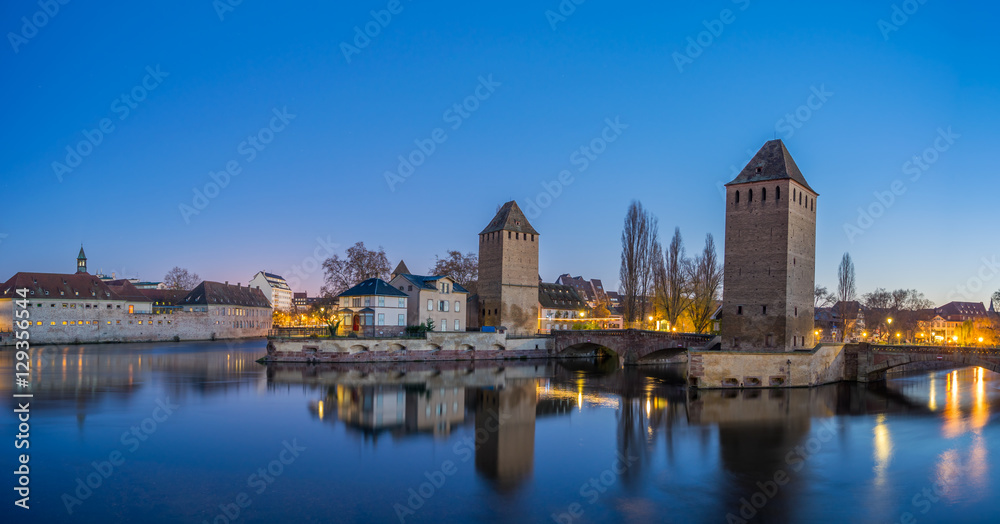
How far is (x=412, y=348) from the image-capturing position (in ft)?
137

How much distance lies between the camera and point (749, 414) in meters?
22.1

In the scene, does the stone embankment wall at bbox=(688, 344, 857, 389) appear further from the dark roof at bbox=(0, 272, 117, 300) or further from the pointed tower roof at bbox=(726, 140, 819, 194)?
the dark roof at bbox=(0, 272, 117, 300)

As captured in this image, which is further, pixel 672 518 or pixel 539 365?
pixel 539 365

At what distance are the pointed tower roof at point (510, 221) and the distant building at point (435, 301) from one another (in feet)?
18.6

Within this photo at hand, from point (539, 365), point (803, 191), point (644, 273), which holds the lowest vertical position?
point (539, 365)

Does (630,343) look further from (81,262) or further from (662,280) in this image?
(81,262)

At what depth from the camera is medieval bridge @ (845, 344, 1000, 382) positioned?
26562mm

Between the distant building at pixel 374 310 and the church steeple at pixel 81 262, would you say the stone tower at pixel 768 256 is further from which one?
the church steeple at pixel 81 262

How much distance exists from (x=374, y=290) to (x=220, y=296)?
3348cm

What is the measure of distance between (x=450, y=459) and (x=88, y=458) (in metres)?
8.19

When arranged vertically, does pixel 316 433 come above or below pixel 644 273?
below

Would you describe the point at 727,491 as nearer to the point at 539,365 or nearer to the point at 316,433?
the point at 316,433

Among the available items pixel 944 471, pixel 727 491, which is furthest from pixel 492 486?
pixel 944 471

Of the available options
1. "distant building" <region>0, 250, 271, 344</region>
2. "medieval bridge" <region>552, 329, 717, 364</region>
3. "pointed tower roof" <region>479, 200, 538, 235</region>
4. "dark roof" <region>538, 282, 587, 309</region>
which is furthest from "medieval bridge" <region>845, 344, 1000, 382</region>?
"distant building" <region>0, 250, 271, 344</region>
